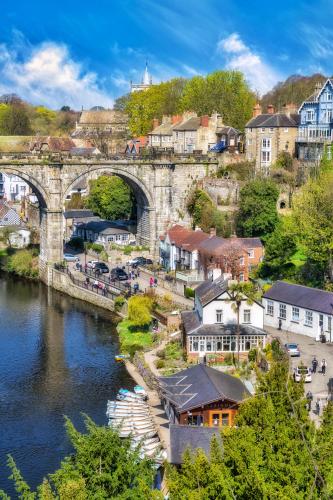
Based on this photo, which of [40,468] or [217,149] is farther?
[217,149]

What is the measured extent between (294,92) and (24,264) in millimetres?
52958

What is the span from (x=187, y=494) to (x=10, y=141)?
102 meters

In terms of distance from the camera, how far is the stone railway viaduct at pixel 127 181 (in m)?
66.2

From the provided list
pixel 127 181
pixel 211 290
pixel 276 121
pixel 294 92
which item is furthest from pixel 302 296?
pixel 294 92

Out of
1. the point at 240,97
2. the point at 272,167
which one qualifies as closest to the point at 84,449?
the point at 272,167

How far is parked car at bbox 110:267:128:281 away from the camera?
6097 centimetres

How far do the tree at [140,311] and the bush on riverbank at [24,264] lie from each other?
20438mm

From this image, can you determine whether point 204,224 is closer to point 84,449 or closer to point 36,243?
point 36,243

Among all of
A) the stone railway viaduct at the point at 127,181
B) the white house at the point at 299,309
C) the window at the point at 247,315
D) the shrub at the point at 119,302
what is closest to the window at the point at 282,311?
the white house at the point at 299,309

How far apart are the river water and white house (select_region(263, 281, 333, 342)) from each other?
32.3ft

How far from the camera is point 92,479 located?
20.8m

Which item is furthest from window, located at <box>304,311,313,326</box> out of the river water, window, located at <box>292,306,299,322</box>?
the river water

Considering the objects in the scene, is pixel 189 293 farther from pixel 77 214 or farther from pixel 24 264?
pixel 77 214

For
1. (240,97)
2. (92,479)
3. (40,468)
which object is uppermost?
(240,97)
